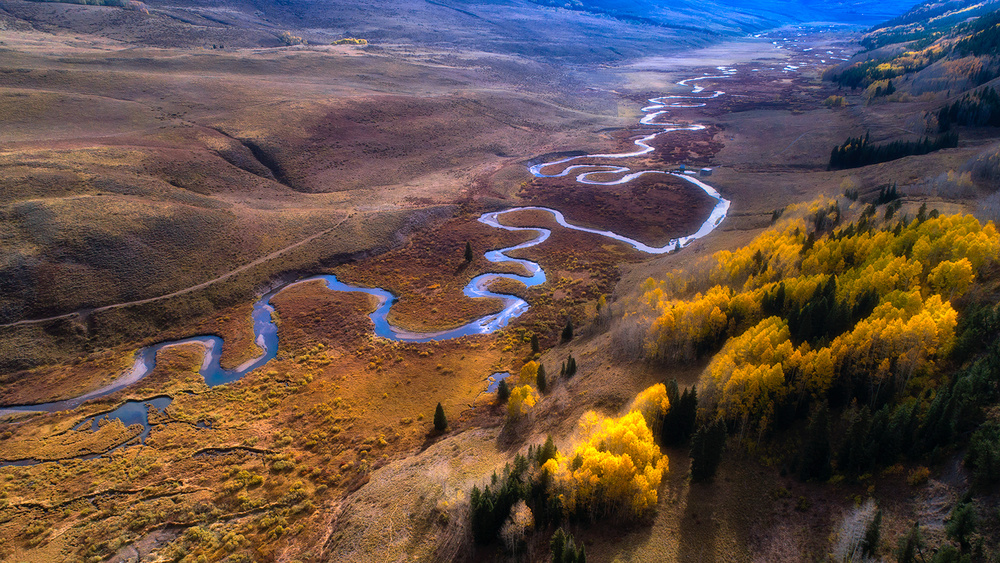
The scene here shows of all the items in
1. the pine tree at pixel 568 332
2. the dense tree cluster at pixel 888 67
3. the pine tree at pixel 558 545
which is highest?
the dense tree cluster at pixel 888 67

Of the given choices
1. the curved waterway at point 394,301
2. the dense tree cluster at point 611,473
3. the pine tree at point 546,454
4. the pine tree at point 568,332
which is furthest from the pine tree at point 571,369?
the curved waterway at point 394,301

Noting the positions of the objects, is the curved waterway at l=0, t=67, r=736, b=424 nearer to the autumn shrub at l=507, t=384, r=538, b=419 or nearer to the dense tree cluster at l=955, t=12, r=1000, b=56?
the autumn shrub at l=507, t=384, r=538, b=419

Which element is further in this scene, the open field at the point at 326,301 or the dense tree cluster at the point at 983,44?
the dense tree cluster at the point at 983,44

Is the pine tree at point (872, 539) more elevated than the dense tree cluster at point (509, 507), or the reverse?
the pine tree at point (872, 539)

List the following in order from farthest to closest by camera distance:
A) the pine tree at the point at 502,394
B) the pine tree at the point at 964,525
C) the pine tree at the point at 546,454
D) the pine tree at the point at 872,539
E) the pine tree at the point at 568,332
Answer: the pine tree at the point at 568,332
the pine tree at the point at 502,394
the pine tree at the point at 546,454
the pine tree at the point at 872,539
the pine tree at the point at 964,525

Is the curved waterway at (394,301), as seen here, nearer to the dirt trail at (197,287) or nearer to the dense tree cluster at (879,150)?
the dirt trail at (197,287)

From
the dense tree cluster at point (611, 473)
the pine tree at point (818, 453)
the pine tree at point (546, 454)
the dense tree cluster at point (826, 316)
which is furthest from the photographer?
the pine tree at point (546, 454)

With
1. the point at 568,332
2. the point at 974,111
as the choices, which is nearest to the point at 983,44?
the point at 974,111

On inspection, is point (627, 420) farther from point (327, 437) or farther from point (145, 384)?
point (145, 384)
